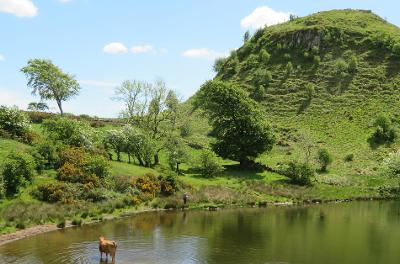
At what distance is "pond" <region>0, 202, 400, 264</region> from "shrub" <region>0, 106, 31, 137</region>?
23.4m

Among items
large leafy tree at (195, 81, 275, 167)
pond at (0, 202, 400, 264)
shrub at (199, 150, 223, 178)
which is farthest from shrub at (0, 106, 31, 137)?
large leafy tree at (195, 81, 275, 167)

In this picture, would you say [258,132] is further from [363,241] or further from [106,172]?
[363,241]

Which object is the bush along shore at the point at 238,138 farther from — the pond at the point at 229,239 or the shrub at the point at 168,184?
the pond at the point at 229,239

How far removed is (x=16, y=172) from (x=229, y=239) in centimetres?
2258

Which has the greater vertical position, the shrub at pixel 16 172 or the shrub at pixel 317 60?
the shrub at pixel 317 60

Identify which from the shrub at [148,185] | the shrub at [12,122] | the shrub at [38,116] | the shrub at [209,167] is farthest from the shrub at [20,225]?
the shrub at [38,116]

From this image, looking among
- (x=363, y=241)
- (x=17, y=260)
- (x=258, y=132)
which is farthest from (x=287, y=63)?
(x=17, y=260)

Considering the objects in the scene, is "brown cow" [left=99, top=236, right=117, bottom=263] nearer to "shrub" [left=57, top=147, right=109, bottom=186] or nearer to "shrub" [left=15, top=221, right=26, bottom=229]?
"shrub" [left=15, top=221, right=26, bottom=229]

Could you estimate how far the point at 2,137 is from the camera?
6016cm

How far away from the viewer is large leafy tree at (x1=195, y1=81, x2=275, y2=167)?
80062mm

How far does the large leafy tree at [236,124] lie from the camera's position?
80.1 m

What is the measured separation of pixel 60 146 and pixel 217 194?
20.9 metres

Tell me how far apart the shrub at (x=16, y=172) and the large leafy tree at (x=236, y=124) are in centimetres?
3864

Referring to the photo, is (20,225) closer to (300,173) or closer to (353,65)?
(300,173)
